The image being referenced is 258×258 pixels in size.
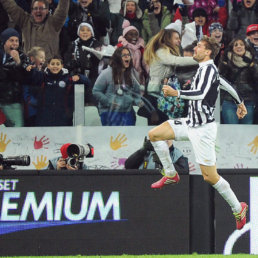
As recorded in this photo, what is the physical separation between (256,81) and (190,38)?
1.29 meters

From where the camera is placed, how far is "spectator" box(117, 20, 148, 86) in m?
11.9

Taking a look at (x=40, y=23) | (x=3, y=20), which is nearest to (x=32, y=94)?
(x=40, y=23)

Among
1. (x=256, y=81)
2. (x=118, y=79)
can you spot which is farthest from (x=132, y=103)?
(x=256, y=81)

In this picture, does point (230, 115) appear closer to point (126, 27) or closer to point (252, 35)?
point (252, 35)

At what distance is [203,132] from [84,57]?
4.46m

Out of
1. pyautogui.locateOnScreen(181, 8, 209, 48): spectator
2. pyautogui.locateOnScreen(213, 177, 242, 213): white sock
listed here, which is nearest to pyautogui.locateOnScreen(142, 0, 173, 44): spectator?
pyautogui.locateOnScreen(181, 8, 209, 48): spectator

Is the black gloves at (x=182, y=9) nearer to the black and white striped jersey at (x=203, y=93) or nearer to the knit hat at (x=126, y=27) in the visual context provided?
the knit hat at (x=126, y=27)

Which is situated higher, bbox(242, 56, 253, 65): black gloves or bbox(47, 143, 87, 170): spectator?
bbox(242, 56, 253, 65): black gloves

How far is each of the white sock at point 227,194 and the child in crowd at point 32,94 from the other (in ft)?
15.6

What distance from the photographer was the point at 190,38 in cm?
1196

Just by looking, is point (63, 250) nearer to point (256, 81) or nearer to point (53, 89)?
point (53, 89)

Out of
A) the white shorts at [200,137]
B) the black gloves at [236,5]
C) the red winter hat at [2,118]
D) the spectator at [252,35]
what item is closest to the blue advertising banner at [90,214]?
the white shorts at [200,137]

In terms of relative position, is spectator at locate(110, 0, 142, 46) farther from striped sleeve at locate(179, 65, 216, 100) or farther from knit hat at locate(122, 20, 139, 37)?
striped sleeve at locate(179, 65, 216, 100)

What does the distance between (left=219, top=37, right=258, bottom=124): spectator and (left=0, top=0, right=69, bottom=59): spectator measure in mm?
2661
